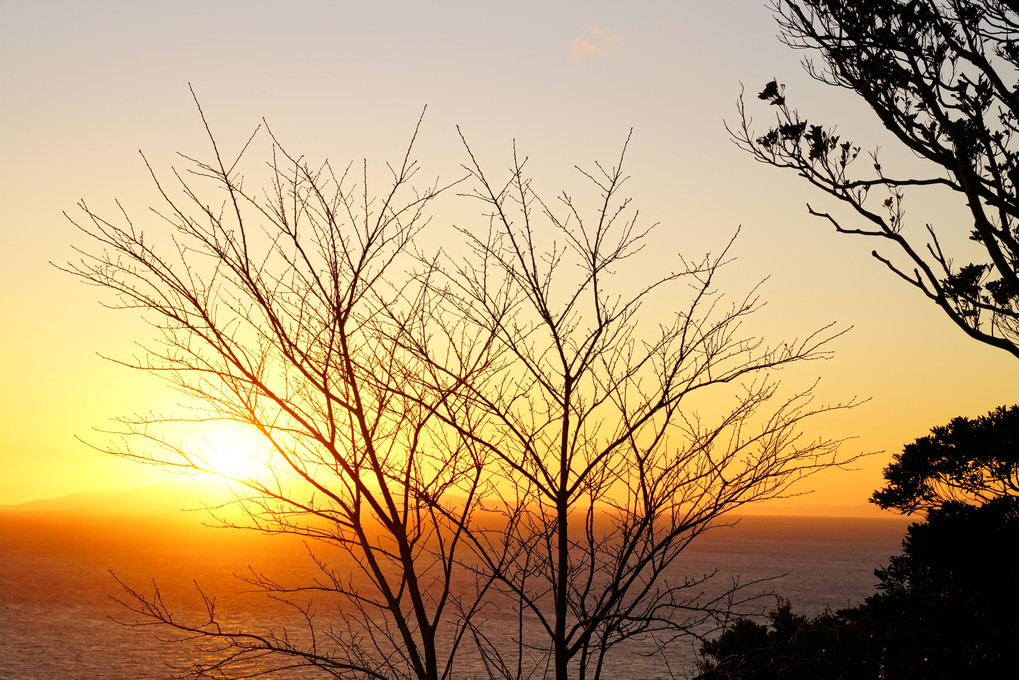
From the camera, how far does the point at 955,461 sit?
9.08 metres

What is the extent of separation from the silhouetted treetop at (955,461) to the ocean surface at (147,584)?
6.48ft

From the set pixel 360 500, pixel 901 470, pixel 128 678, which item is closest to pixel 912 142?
pixel 901 470

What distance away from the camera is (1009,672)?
20.5 ft

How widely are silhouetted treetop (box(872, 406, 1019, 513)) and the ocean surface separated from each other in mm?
1976

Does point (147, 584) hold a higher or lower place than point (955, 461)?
lower

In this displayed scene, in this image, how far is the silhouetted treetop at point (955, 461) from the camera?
28.7 feet

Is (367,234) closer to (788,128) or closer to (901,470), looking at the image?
(788,128)

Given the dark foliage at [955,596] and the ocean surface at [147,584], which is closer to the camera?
the dark foliage at [955,596]

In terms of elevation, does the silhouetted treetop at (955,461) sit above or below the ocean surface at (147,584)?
above

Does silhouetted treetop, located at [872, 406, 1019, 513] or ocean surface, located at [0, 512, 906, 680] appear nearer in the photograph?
silhouetted treetop, located at [872, 406, 1019, 513]

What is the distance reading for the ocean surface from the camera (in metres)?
51.0

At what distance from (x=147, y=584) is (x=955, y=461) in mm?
92858

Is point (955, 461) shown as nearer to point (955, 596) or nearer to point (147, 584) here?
point (955, 596)

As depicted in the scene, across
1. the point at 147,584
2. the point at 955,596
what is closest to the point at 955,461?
the point at 955,596
